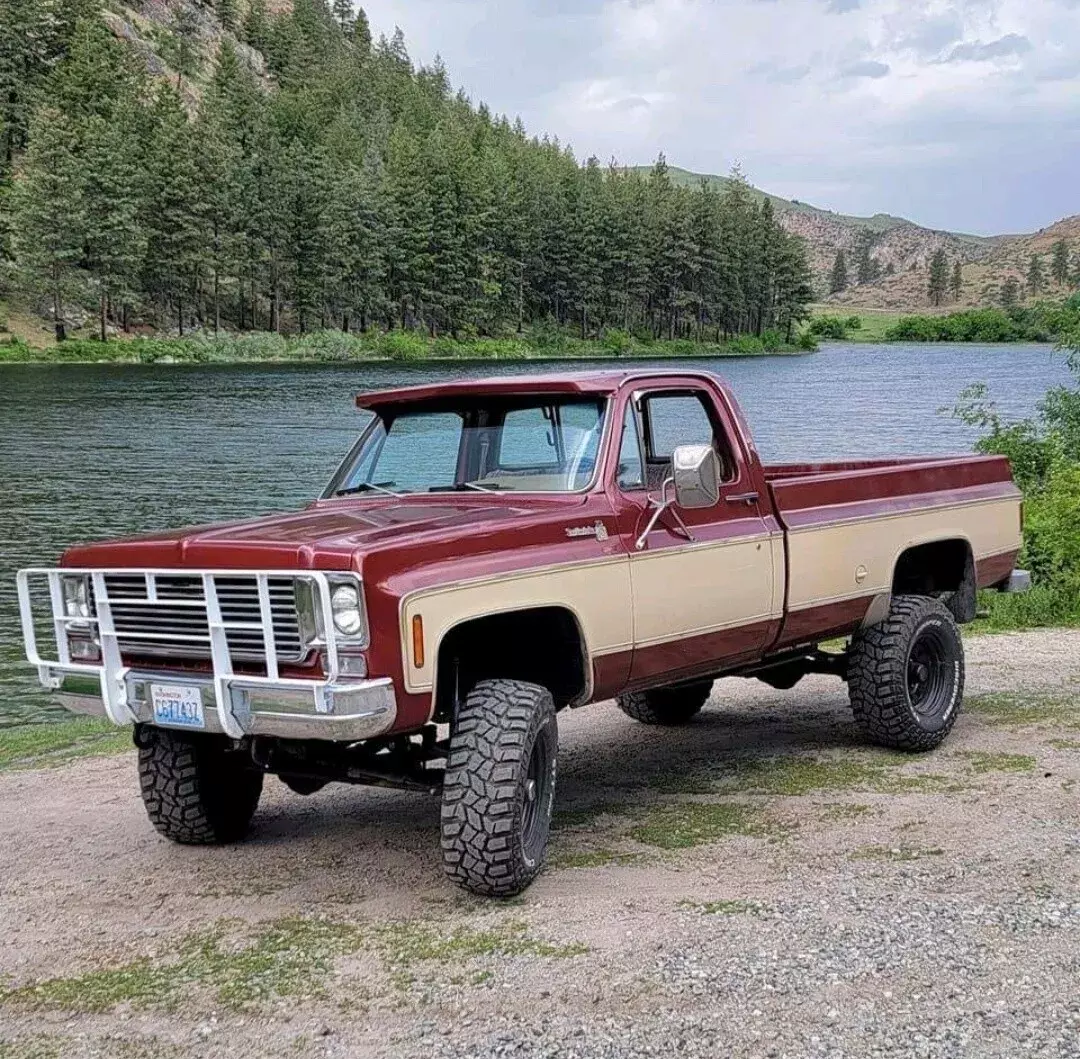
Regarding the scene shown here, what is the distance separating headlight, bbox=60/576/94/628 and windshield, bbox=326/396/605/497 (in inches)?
61.6

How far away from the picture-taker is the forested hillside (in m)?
82.6

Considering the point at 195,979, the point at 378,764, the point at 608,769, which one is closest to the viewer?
the point at 195,979

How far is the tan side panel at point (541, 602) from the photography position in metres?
5.28

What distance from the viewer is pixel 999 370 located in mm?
82188

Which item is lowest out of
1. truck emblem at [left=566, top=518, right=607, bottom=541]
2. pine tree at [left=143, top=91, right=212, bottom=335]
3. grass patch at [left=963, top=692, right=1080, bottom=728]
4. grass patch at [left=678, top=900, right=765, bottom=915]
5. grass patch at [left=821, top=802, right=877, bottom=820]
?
grass patch at [left=963, top=692, right=1080, bottom=728]

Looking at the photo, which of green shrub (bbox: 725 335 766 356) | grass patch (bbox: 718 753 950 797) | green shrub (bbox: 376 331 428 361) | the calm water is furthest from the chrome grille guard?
green shrub (bbox: 725 335 766 356)

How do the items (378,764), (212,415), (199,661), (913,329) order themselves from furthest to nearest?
(913,329), (212,415), (378,764), (199,661)

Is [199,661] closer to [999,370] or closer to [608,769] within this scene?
[608,769]

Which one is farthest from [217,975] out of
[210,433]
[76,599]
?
[210,433]

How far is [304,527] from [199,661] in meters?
0.73

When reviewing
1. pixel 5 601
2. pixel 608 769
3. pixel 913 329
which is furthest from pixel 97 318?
pixel 913 329

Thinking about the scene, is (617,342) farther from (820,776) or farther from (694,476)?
(694,476)

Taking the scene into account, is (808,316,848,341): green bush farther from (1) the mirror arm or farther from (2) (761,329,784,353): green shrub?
(1) the mirror arm

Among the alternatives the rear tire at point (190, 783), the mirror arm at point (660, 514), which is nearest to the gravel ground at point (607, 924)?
the rear tire at point (190, 783)
